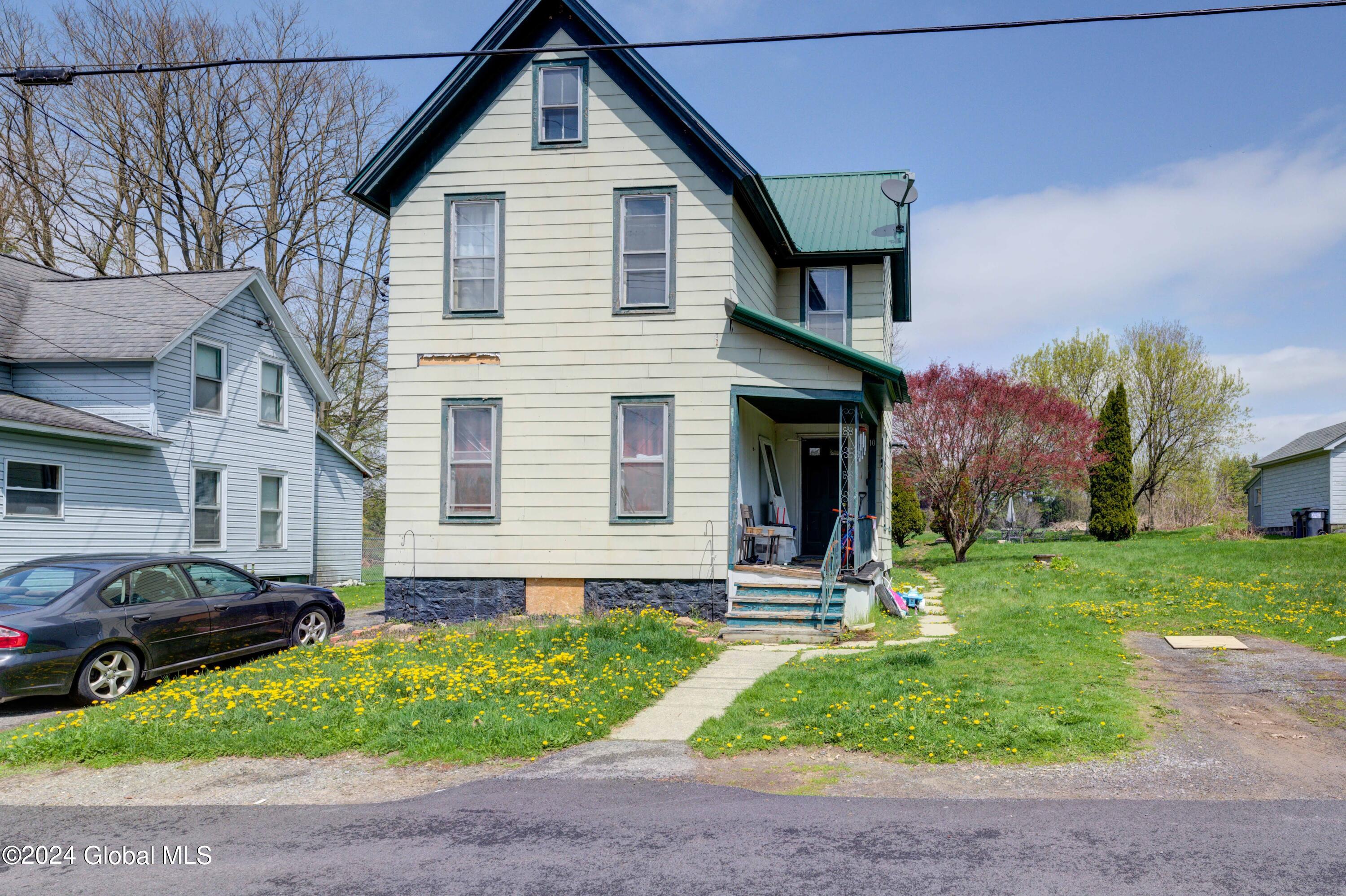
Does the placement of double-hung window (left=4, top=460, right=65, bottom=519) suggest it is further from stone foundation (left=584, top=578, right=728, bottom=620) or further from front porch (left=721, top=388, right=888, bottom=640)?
front porch (left=721, top=388, right=888, bottom=640)

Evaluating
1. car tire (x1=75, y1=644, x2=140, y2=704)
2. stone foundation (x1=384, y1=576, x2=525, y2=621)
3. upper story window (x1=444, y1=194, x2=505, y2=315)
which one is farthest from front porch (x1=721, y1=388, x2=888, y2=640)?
car tire (x1=75, y1=644, x2=140, y2=704)

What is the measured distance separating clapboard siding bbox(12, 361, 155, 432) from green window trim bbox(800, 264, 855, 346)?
13.2m

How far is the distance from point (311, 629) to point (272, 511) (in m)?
12.5

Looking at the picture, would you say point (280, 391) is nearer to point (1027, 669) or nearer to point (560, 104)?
point (560, 104)

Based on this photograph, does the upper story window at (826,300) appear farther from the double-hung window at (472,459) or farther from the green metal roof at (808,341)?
the double-hung window at (472,459)

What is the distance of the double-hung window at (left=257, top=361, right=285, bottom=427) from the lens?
24062 mm

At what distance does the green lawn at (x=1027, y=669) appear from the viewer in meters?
7.07

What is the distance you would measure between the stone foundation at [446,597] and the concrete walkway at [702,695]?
4.08 m

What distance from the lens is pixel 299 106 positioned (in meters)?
33.0

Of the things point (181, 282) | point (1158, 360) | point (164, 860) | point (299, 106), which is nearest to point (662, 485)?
point (164, 860)

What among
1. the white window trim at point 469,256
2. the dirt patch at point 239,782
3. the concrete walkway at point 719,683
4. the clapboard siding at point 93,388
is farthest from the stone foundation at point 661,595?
the clapboard siding at point 93,388

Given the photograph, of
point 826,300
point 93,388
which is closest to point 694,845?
point 826,300

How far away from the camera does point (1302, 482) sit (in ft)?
120

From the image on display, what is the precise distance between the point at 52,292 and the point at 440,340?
13259 millimetres
